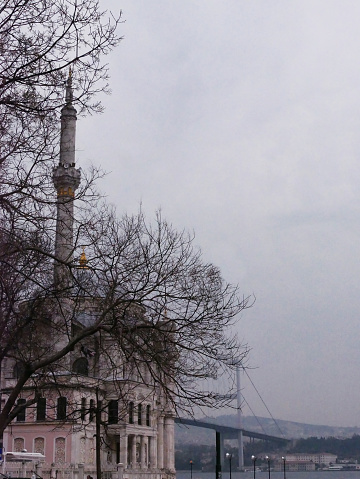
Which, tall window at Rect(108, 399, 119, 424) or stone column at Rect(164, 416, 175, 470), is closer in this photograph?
tall window at Rect(108, 399, 119, 424)

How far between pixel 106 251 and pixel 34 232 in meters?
1.67

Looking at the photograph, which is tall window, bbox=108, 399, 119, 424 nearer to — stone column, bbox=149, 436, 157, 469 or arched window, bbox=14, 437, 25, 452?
arched window, bbox=14, 437, 25, 452

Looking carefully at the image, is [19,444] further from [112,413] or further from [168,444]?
[112,413]

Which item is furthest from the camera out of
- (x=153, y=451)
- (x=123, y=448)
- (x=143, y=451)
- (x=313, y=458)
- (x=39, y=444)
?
(x=313, y=458)

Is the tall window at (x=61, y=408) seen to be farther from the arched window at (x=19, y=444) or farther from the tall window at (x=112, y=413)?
the arched window at (x=19, y=444)

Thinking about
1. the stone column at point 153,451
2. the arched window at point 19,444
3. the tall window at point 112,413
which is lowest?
the stone column at point 153,451

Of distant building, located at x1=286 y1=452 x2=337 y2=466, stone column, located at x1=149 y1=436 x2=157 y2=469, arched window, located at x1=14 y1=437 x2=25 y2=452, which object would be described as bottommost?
distant building, located at x1=286 y1=452 x2=337 y2=466

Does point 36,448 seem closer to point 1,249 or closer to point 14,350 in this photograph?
point 14,350

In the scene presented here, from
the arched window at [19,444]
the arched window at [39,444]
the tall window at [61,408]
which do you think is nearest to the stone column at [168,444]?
the arched window at [39,444]

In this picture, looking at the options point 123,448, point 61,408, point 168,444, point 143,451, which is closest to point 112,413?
point 61,408

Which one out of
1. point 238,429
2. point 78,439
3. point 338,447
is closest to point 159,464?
point 78,439

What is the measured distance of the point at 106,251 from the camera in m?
13.6

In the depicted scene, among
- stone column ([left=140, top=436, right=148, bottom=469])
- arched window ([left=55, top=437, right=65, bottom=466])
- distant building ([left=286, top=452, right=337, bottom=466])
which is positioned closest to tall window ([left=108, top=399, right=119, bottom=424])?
arched window ([left=55, top=437, right=65, bottom=466])

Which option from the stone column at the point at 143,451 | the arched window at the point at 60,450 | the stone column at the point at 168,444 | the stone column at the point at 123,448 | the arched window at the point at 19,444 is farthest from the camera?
the stone column at the point at 168,444
